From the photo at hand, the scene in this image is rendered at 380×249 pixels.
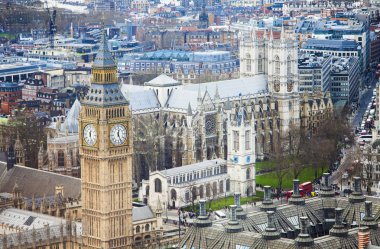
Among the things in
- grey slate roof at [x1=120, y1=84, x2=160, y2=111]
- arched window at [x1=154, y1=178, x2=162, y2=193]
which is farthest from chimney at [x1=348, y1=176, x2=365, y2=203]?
grey slate roof at [x1=120, y1=84, x2=160, y2=111]

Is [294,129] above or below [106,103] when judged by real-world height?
below

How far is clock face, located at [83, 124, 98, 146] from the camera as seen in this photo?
124631 millimetres

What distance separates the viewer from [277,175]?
167 meters

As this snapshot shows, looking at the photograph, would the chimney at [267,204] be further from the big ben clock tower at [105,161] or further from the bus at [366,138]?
the bus at [366,138]

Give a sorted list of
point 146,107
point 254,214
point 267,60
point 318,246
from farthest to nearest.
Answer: point 267,60 → point 146,107 → point 254,214 → point 318,246

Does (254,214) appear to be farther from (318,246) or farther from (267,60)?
(267,60)

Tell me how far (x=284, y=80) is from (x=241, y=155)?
25.2 metres

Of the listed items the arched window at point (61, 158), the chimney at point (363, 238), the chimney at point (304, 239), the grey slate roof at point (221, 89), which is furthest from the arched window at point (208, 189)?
the chimney at point (363, 238)

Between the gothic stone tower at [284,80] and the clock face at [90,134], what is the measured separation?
6481cm

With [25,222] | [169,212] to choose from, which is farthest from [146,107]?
[25,222]

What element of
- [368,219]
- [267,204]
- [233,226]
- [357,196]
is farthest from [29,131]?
[368,219]

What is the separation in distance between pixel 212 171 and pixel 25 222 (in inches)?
1482

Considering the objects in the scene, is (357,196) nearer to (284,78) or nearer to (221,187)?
(221,187)

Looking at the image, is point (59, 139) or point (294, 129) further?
point (294, 129)
